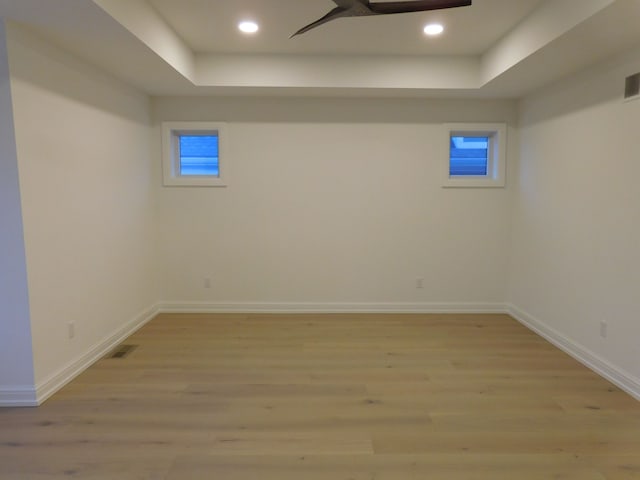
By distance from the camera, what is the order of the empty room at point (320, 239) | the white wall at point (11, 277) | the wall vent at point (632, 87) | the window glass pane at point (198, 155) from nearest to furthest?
the empty room at point (320, 239)
the white wall at point (11, 277)
the wall vent at point (632, 87)
the window glass pane at point (198, 155)

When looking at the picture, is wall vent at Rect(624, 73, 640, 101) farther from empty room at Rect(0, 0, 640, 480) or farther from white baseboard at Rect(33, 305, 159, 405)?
white baseboard at Rect(33, 305, 159, 405)

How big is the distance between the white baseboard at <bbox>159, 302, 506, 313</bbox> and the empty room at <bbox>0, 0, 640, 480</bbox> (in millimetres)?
26

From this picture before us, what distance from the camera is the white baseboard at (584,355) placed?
2.75 metres

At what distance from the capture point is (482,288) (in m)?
4.59

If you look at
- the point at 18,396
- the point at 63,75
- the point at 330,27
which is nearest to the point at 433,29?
the point at 330,27

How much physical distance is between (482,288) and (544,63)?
2435 millimetres

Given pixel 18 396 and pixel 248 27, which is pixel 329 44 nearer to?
pixel 248 27

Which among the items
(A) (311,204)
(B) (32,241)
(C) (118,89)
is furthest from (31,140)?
(A) (311,204)

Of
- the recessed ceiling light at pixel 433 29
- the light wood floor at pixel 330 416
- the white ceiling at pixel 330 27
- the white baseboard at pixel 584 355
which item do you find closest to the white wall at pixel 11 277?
the light wood floor at pixel 330 416

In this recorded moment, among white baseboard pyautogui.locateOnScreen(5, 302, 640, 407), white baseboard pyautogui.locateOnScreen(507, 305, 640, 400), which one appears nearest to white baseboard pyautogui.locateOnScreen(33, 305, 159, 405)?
white baseboard pyautogui.locateOnScreen(5, 302, 640, 407)

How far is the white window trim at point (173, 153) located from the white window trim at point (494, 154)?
2.45 m

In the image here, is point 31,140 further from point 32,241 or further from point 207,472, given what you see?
point 207,472

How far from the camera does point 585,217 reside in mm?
3254

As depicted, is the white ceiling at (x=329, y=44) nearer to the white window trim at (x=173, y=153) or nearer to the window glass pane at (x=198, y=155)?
the white window trim at (x=173, y=153)
